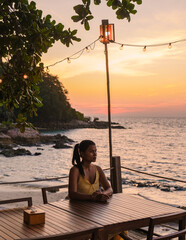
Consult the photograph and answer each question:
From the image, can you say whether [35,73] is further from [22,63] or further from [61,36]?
[61,36]

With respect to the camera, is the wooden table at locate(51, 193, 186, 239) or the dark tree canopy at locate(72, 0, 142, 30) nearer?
the dark tree canopy at locate(72, 0, 142, 30)

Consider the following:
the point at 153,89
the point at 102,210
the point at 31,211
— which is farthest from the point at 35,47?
the point at 153,89

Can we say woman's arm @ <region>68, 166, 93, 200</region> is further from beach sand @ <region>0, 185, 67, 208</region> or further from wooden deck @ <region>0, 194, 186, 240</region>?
beach sand @ <region>0, 185, 67, 208</region>

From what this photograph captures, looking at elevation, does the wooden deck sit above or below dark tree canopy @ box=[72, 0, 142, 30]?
below

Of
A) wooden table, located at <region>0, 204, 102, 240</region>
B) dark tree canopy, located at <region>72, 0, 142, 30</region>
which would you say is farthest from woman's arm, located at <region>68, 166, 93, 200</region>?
dark tree canopy, located at <region>72, 0, 142, 30</region>

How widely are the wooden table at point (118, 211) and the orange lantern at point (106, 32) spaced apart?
4057 mm

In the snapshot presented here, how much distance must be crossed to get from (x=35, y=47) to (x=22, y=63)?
17 cm

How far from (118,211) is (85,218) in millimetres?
374

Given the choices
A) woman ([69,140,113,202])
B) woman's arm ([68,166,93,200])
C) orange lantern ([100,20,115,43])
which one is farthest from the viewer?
orange lantern ([100,20,115,43])

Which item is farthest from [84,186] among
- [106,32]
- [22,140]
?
[22,140]

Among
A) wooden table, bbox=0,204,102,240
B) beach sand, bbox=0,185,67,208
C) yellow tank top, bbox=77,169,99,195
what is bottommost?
beach sand, bbox=0,185,67,208

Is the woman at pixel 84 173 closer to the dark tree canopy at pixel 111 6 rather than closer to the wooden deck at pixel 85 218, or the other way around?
the wooden deck at pixel 85 218

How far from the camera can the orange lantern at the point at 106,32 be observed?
730 centimetres

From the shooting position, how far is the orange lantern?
23.9 ft
